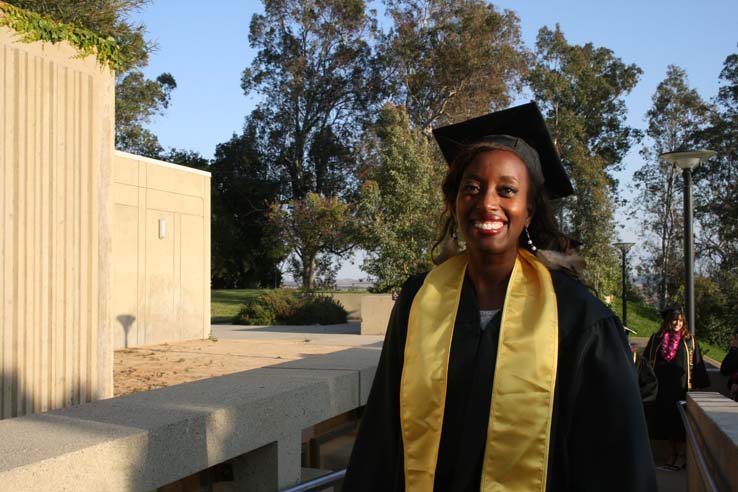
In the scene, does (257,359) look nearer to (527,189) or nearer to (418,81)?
(527,189)

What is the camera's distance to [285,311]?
21.7 metres

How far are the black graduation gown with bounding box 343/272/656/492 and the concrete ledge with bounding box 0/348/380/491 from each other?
632 mm

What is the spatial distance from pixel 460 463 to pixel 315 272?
34.4 m

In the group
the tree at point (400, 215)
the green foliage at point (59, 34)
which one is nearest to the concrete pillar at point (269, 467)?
the green foliage at point (59, 34)

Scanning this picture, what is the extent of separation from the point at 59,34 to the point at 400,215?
50.0 feet

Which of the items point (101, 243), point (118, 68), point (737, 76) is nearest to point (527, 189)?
point (101, 243)

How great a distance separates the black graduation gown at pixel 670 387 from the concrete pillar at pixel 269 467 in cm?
655

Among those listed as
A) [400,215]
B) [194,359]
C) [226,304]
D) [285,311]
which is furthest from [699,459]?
[226,304]

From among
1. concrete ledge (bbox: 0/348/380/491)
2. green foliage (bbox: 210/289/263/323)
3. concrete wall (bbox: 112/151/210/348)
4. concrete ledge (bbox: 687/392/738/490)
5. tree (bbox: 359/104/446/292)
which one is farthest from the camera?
green foliage (bbox: 210/289/263/323)

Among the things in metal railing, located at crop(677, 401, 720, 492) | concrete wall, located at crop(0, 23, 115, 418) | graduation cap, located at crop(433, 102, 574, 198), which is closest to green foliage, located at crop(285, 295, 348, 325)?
concrete wall, located at crop(0, 23, 115, 418)

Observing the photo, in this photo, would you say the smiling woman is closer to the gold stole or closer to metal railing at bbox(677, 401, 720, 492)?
the gold stole

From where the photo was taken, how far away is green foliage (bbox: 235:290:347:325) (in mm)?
Result: 21734

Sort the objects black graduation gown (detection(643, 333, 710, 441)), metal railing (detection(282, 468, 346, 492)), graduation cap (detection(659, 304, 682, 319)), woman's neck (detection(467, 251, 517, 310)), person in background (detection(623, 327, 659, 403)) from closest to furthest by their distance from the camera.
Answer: woman's neck (detection(467, 251, 517, 310))
metal railing (detection(282, 468, 346, 492))
person in background (detection(623, 327, 659, 403))
black graduation gown (detection(643, 333, 710, 441))
graduation cap (detection(659, 304, 682, 319))

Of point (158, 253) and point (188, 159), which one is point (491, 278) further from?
point (188, 159)
